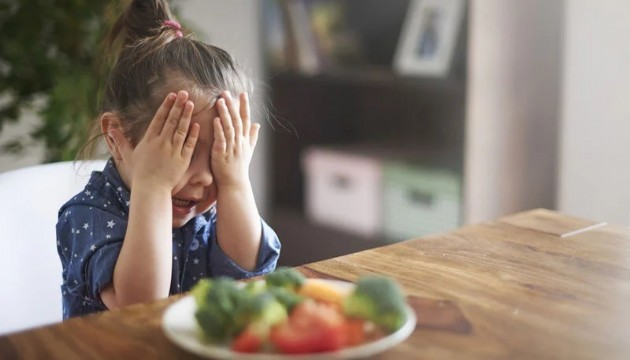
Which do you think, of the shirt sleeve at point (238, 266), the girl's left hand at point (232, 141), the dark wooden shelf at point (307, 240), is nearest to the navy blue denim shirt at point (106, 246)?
the shirt sleeve at point (238, 266)

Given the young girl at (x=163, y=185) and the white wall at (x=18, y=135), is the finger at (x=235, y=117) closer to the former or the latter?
the young girl at (x=163, y=185)

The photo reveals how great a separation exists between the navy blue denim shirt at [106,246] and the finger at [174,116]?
0.17 meters

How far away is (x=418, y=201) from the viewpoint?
257 cm

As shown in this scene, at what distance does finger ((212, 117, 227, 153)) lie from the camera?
3.48 ft

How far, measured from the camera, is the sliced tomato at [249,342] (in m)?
0.69

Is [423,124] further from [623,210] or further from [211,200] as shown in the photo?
Result: [211,200]

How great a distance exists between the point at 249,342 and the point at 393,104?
2.15 metres

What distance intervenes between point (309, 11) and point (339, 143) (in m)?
0.45

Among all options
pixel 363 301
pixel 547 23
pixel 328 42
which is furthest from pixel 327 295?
pixel 328 42

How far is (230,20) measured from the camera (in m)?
3.04

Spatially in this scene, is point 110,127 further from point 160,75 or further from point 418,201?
point 418,201

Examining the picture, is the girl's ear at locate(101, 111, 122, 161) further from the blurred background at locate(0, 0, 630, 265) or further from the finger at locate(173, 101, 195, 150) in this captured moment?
the blurred background at locate(0, 0, 630, 265)

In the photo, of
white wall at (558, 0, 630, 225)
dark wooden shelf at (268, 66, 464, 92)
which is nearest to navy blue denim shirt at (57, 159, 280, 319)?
white wall at (558, 0, 630, 225)

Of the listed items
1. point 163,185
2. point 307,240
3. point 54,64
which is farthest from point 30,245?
point 307,240
